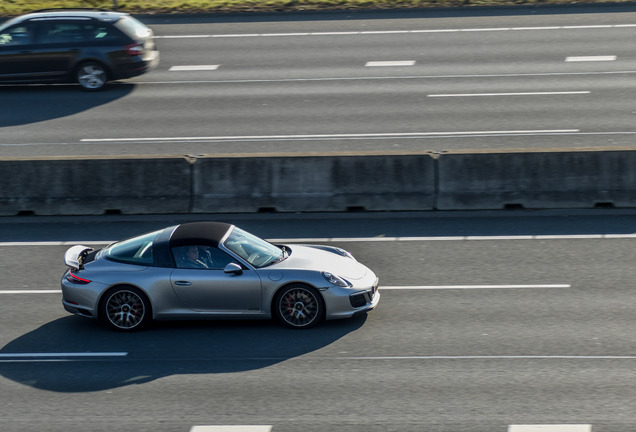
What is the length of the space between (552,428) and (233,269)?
4.07 meters

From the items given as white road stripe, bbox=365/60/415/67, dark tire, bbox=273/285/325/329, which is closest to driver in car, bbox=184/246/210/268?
dark tire, bbox=273/285/325/329

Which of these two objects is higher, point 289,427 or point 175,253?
point 175,253

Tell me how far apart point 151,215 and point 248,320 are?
194 inches

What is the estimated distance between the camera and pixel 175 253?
1074cm

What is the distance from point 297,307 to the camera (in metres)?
10.6

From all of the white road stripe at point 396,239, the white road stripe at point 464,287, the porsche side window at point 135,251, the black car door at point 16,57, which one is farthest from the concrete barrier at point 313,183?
the black car door at point 16,57

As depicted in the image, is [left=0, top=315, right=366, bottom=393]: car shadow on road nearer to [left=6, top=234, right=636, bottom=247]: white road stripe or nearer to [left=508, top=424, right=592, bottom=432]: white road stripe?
[left=508, top=424, right=592, bottom=432]: white road stripe

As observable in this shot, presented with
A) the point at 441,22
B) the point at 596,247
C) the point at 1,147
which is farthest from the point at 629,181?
the point at 441,22

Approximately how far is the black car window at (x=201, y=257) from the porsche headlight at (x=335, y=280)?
3.53ft

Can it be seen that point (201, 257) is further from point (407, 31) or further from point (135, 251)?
point (407, 31)

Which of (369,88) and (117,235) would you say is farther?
(369,88)

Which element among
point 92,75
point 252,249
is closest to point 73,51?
point 92,75

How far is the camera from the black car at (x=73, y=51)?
2208 cm

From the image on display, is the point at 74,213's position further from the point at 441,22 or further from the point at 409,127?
the point at 441,22
